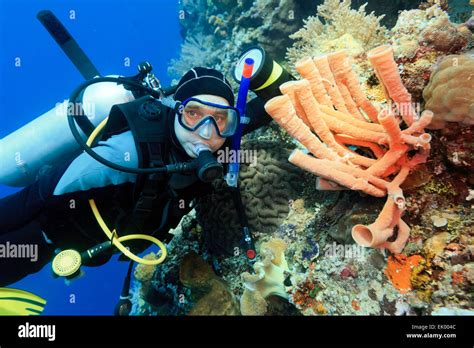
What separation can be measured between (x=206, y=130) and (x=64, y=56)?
48016mm

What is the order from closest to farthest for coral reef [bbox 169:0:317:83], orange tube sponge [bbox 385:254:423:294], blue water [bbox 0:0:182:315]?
orange tube sponge [bbox 385:254:423:294]
coral reef [bbox 169:0:317:83]
blue water [bbox 0:0:182:315]

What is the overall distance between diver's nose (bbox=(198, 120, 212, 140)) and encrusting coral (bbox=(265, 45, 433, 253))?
1.05m

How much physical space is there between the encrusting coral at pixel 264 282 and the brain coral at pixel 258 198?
28.9 inches

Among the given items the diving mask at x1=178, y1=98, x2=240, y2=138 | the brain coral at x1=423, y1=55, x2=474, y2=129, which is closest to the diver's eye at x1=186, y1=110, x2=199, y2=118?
the diving mask at x1=178, y1=98, x2=240, y2=138

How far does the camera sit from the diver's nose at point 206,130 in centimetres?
315

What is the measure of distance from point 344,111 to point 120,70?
153 ft

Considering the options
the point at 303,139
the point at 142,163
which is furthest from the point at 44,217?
the point at 303,139

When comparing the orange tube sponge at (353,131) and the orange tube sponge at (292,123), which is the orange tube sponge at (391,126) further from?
the orange tube sponge at (292,123)

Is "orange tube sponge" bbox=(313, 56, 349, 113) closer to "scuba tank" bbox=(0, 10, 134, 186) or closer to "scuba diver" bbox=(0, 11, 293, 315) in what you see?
"scuba diver" bbox=(0, 11, 293, 315)

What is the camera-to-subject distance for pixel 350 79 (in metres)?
2.39

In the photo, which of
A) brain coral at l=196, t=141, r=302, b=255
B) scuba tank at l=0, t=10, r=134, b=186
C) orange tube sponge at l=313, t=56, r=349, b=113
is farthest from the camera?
scuba tank at l=0, t=10, r=134, b=186

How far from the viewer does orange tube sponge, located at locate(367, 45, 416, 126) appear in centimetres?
203

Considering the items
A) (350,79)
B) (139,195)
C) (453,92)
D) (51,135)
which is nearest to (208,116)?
(139,195)

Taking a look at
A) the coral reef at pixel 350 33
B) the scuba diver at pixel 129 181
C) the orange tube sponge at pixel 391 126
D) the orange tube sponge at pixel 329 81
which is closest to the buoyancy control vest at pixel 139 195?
the scuba diver at pixel 129 181
